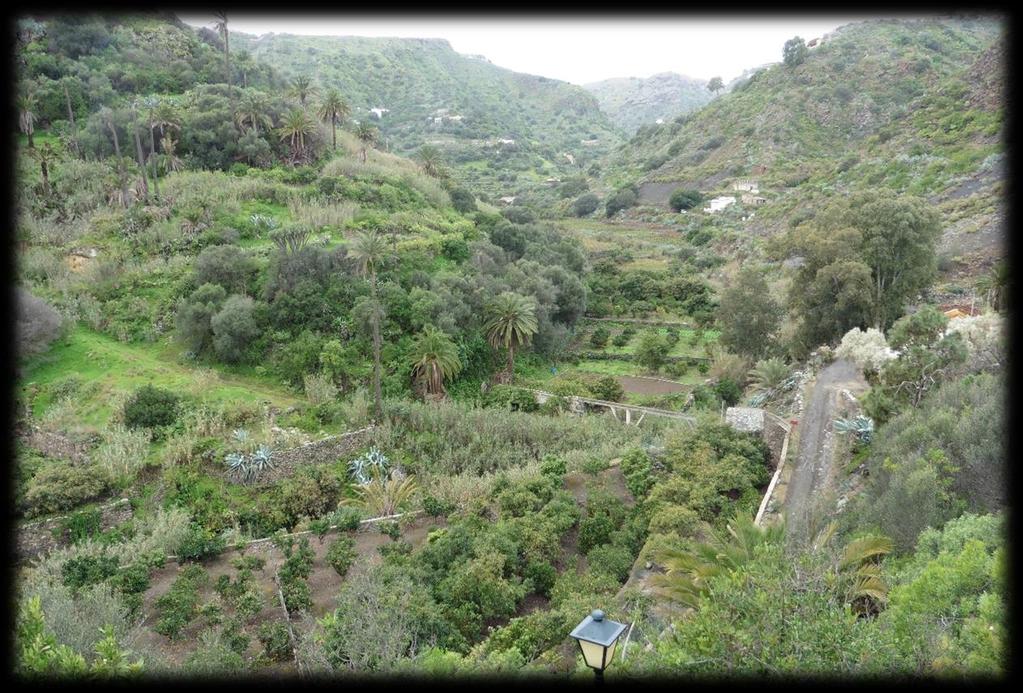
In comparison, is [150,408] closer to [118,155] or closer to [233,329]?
[233,329]

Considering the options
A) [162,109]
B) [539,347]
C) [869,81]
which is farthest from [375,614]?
[869,81]

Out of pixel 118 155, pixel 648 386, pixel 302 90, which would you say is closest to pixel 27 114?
pixel 118 155

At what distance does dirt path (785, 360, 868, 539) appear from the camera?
39.5ft

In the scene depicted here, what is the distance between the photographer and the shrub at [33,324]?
19125mm

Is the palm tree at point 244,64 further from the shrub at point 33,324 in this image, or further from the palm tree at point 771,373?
the palm tree at point 771,373

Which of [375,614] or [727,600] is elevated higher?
[727,600]

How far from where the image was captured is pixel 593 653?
471 cm

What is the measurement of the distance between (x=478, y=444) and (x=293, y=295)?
10.5 meters

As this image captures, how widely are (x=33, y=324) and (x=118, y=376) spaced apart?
288 centimetres

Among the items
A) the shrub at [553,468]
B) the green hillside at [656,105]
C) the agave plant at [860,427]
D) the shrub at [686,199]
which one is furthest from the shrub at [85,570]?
the green hillside at [656,105]

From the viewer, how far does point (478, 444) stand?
18.3 m

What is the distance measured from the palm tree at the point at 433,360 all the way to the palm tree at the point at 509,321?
3.53 meters

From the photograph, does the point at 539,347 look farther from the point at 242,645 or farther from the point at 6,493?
the point at 6,493

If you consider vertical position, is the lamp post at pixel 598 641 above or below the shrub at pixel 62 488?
above
